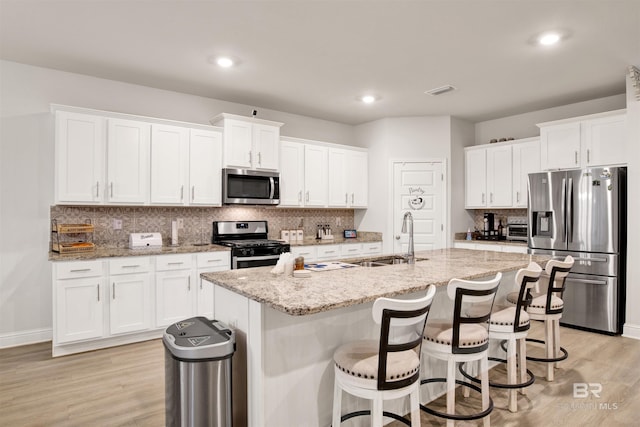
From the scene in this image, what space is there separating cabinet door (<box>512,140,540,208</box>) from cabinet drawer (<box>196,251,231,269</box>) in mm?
3997

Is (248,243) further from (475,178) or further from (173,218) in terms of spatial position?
(475,178)

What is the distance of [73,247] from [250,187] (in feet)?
6.58

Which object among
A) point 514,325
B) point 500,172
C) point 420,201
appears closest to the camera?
point 514,325

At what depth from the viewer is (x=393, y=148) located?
5.84m

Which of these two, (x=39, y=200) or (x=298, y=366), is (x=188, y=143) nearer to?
(x=39, y=200)

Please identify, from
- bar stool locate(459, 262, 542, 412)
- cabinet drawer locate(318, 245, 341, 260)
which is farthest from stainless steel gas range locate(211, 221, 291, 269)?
bar stool locate(459, 262, 542, 412)

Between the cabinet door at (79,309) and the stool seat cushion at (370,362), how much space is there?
9.02 feet

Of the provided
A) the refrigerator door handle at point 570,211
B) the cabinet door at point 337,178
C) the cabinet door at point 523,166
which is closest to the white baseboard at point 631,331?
the refrigerator door handle at point 570,211

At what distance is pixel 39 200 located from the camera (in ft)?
12.8

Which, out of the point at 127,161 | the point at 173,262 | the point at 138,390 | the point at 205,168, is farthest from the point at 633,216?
the point at 127,161

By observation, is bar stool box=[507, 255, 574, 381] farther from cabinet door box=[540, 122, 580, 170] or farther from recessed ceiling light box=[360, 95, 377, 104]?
recessed ceiling light box=[360, 95, 377, 104]

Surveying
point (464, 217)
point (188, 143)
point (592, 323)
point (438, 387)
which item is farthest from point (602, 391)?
point (188, 143)

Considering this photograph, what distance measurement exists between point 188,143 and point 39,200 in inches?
63.0

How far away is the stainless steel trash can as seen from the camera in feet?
6.21
